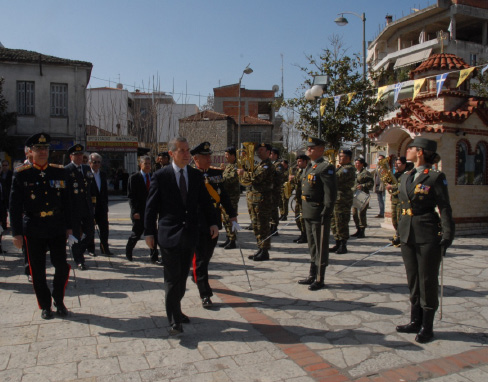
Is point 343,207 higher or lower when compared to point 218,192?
lower

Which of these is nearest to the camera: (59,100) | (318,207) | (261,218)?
(318,207)

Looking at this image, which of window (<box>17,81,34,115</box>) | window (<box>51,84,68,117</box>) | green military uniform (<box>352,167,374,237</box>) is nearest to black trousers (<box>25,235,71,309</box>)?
green military uniform (<box>352,167,374,237</box>)

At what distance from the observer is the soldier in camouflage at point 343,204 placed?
852 cm

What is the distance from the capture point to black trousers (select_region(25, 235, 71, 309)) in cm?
473

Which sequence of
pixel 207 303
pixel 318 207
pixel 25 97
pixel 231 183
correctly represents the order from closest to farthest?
pixel 207 303
pixel 318 207
pixel 231 183
pixel 25 97

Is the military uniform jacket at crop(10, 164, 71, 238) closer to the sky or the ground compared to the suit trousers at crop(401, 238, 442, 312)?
closer to the sky

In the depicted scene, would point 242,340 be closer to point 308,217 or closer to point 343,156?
point 308,217

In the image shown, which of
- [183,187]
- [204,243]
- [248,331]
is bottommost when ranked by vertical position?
[248,331]

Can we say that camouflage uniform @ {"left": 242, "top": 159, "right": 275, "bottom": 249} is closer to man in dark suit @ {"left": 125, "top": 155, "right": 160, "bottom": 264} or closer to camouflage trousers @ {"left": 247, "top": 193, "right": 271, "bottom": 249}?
camouflage trousers @ {"left": 247, "top": 193, "right": 271, "bottom": 249}

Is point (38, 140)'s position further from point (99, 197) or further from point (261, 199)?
point (261, 199)

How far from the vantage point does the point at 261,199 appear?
778 cm

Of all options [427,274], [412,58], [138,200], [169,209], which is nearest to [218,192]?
[169,209]

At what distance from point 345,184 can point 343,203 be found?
0.47 metres

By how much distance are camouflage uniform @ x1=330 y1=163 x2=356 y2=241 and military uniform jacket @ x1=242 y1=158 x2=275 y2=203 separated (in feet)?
5.53
